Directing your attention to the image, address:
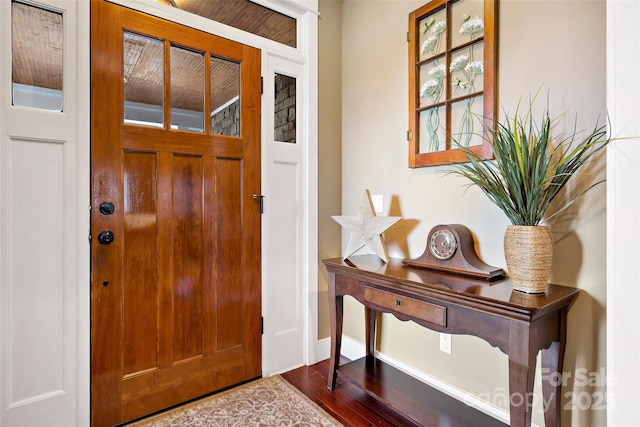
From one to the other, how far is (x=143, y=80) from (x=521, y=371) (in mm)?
2115

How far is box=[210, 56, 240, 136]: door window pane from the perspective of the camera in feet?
A: 6.33

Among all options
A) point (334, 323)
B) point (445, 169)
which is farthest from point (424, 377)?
point (445, 169)

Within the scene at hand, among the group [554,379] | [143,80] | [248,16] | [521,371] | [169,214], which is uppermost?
[248,16]

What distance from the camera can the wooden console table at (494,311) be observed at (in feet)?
3.70

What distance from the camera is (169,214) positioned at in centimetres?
178

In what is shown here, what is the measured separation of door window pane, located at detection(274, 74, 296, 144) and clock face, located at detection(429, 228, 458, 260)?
1.13 metres

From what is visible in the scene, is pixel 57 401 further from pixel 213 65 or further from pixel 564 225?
pixel 564 225

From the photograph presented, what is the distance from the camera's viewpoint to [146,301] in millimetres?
1717

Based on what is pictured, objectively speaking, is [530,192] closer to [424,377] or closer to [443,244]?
[443,244]

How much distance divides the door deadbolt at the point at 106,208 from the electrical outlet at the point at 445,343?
185cm

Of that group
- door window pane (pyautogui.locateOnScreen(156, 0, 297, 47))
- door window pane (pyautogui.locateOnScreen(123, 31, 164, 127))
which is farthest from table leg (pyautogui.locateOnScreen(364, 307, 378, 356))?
door window pane (pyautogui.locateOnScreen(156, 0, 297, 47))

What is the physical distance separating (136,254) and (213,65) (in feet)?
3.76

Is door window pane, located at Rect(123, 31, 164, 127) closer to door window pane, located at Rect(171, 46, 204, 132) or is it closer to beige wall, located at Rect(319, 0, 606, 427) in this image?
door window pane, located at Rect(171, 46, 204, 132)
